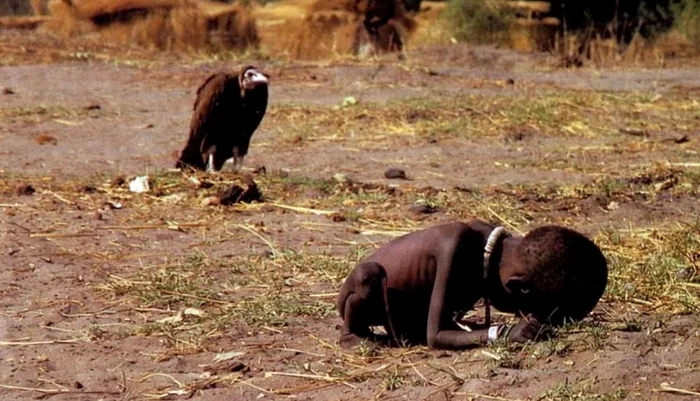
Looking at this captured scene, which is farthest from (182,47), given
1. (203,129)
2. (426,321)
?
(426,321)

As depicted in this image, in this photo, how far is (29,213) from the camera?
8328 millimetres

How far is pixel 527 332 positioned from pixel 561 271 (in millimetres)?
250

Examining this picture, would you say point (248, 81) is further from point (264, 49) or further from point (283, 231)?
point (264, 49)

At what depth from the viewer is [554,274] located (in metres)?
4.82

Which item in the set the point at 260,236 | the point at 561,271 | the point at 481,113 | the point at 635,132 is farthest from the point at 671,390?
the point at 481,113

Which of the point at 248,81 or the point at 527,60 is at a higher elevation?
the point at 248,81

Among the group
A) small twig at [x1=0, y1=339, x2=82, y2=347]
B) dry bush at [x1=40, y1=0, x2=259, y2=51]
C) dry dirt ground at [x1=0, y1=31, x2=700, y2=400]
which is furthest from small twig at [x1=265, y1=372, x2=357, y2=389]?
dry bush at [x1=40, y1=0, x2=259, y2=51]

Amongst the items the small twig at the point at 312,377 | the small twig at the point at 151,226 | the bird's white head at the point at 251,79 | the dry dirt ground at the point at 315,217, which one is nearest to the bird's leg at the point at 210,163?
the dry dirt ground at the point at 315,217

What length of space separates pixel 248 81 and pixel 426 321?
4.42 meters

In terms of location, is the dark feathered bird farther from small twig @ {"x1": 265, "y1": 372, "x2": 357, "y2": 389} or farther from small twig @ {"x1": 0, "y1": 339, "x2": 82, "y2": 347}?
small twig @ {"x1": 265, "y1": 372, "x2": 357, "y2": 389}

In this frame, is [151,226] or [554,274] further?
[151,226]

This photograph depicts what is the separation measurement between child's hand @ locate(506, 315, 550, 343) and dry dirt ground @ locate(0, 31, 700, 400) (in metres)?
0.06

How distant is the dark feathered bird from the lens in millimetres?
9461

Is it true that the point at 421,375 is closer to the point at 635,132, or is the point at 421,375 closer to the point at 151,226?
the point at 151,226
